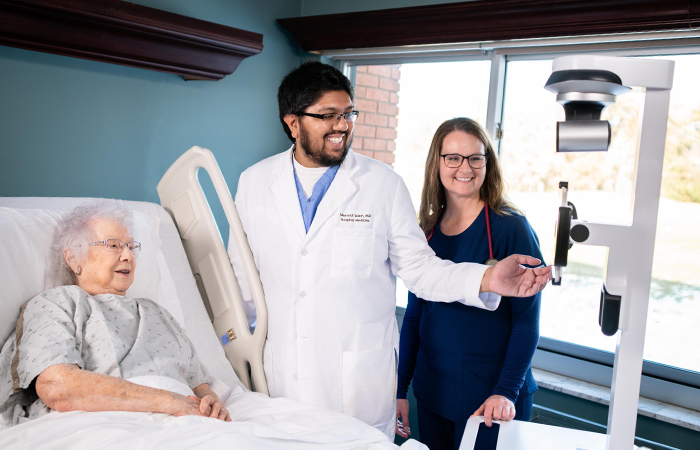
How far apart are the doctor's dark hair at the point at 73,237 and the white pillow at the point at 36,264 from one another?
0.03 meters

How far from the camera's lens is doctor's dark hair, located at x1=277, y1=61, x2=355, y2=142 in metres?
1.72

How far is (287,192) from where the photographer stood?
181cm

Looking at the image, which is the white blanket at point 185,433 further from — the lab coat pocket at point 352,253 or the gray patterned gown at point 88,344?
the lab coat pocket at point 352,253

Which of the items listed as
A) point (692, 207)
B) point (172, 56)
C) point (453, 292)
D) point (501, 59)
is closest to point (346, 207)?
point (453, 292)

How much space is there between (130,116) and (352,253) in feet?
4.45

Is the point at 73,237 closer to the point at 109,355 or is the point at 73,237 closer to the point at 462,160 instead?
the point at 109,355

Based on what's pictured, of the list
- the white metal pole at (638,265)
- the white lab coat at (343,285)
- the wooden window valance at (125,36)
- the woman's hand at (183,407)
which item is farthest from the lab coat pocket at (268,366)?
the wooden window valance at (125,36)

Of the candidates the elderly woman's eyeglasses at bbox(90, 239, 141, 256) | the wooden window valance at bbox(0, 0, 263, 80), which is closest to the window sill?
the elderly woman's eyeglasses at bbox(90, 239, 141, 256)

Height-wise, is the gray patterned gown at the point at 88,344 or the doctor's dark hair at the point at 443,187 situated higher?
the doctor's dark hair at the point at 443,187

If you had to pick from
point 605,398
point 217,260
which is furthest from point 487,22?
point 605,398

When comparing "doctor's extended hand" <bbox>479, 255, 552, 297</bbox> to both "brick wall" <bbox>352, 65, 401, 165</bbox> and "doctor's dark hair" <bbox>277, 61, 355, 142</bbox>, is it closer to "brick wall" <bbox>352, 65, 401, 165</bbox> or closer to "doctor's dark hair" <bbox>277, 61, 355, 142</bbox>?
"doctor's dark hair" <bbox>277, 61, 355, 142</bbox>

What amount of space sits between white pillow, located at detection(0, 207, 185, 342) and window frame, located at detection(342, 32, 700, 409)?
4.79 ft

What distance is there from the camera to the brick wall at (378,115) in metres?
3.16

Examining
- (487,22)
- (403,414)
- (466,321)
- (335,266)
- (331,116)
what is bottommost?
(403,414)
